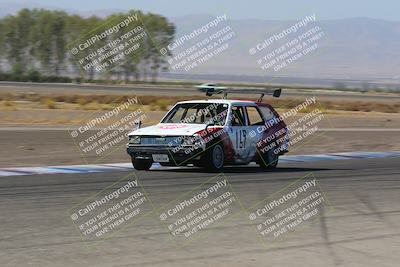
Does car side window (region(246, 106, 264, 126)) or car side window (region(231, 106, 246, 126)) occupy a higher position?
car side window (region(231, 106, 246, 126))

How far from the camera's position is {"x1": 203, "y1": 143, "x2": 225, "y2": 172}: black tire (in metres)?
15.3

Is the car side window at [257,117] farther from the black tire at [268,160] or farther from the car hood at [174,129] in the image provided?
the car hood at [174,129]

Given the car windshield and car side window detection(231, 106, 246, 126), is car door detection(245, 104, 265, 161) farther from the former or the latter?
the car windshield

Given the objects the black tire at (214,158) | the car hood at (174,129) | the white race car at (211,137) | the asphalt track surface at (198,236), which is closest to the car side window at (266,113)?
the white race car at (211,137)

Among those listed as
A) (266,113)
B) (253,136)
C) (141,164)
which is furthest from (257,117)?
(141,164)

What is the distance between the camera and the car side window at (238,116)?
16.2 m

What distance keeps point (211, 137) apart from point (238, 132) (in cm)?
93

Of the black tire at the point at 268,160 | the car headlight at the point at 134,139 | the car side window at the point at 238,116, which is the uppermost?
the car headlight at the point at 134,139

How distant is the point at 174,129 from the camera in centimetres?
1540

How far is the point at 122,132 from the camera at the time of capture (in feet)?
91.9

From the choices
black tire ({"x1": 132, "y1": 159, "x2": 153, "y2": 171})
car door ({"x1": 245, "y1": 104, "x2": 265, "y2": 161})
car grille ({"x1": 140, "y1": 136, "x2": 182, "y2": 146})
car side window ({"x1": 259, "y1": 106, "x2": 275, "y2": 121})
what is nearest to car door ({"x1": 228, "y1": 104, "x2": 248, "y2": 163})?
car door ({"x1": 245, "y1": 104, "x2": 265, "y2": 161})

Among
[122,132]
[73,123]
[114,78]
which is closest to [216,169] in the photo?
[122,132]

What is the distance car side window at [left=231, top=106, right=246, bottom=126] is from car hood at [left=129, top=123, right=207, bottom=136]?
3.06 ft

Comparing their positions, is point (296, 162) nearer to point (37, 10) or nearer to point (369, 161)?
point (369, 161)
